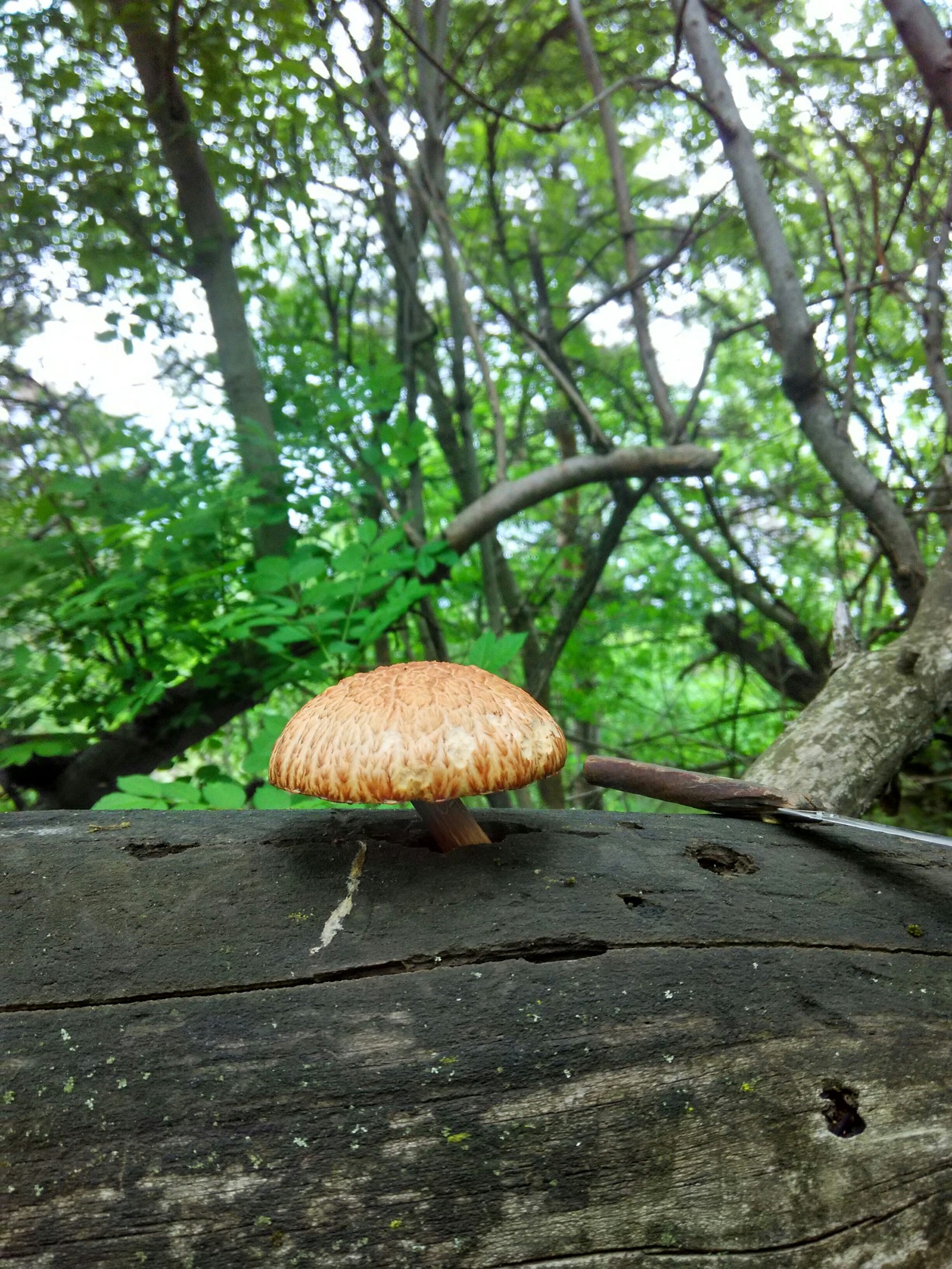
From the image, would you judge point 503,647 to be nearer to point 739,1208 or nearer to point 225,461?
point 739,1208

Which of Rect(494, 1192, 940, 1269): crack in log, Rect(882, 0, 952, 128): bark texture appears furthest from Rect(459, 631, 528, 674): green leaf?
Rect(882, 0, 952, 128): bark texture

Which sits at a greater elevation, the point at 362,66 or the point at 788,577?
the point at 362,66

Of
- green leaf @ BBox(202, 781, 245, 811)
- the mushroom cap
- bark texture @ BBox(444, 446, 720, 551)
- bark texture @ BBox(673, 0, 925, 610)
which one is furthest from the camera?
bark texture @ BBox(444, 446, 720, 551)

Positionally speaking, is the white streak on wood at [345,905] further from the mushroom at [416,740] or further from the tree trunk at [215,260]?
the tree trunk at [215,260]

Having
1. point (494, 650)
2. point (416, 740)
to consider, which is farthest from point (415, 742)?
point (494, 650)

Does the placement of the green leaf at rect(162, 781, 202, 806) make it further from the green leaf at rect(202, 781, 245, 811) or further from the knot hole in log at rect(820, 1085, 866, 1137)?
the knot hole in log at rect(820, 1085, 866, 1137)

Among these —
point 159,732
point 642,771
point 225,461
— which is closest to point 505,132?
point 225,461
